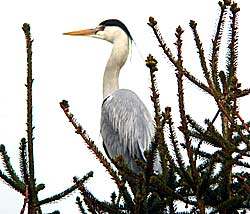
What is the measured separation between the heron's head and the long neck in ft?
0.43

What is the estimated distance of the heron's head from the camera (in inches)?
381

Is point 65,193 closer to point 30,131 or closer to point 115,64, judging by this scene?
point 30,131

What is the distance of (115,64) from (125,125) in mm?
1768

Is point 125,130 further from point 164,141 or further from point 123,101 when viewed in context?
point 164,141

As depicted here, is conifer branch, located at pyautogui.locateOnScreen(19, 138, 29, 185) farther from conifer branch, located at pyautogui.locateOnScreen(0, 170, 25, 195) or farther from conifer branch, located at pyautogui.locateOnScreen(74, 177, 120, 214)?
conifer branch, located at pyautogui.locateOnScreen(74, 177, 120, 214)

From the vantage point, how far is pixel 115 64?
30.4ft

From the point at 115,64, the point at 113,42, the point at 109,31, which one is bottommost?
the point at 115,64

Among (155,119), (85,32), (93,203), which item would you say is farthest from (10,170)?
(85,32)

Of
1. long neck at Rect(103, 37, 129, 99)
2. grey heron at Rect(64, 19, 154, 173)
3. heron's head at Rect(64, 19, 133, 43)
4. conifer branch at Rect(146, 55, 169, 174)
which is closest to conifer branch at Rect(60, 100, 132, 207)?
conifer branch at Rect(146, 55, 169, 174)

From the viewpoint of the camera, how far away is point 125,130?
773 cm

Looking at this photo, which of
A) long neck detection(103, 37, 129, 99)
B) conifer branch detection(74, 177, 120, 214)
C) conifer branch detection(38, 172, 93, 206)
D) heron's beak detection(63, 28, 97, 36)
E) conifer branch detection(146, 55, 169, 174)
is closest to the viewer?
conifer branch detection(146, 55, 169, 174)

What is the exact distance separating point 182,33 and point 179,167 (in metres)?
0.67

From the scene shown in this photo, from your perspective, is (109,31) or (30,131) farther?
(109,31)

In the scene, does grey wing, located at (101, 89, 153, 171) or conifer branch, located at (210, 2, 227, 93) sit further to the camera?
grey wing, located at (101, 89, 153, 171)
